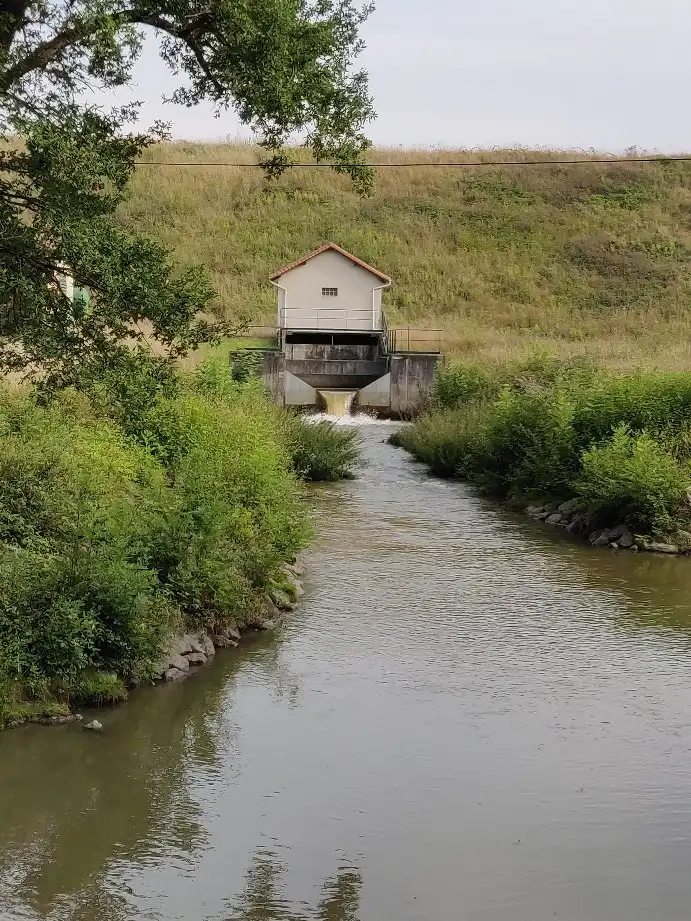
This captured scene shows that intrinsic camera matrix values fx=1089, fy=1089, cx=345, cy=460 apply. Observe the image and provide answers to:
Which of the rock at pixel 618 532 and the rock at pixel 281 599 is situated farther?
the rock at pixel 618 532

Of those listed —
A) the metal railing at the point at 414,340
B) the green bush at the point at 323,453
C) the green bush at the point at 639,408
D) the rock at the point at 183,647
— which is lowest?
the rock at the point at 183,647

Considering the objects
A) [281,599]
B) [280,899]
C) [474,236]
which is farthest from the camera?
[474,236]

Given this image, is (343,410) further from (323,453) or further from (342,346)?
(323,453)

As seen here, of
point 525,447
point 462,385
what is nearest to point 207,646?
point 525,447

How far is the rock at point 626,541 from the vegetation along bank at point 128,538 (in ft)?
19.7

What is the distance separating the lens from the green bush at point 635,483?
1916 cm

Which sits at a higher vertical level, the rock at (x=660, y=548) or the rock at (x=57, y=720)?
the rock at (x=57, y=720)

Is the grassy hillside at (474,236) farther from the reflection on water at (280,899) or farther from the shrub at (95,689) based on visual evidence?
the reflection on water at (280,899)

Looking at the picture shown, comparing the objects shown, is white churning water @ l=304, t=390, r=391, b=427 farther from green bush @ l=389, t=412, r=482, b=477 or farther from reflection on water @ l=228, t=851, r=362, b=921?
reflection on water @ l=228, t=851, r=362, b=921

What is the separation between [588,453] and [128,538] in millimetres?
11432

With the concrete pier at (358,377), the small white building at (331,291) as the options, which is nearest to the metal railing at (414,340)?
the small white building at (331,291)

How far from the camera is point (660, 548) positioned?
18844 mm

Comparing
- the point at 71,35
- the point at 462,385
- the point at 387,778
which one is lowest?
the point at 387,778

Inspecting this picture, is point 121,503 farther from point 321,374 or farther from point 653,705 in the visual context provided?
point 321,374
